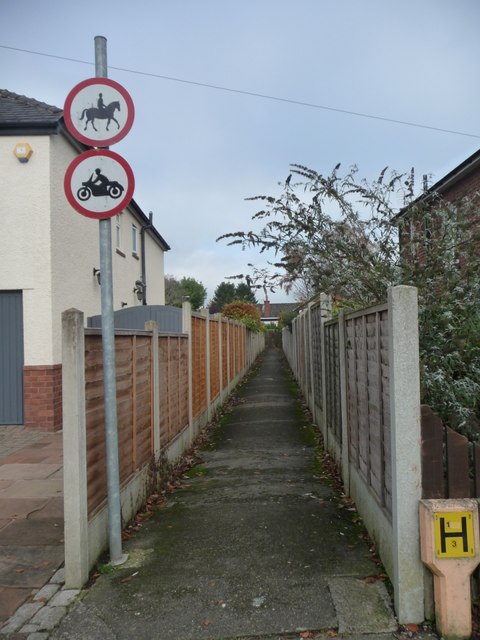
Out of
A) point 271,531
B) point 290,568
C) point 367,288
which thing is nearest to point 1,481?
point 271,531

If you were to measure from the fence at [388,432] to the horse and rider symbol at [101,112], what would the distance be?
2331mm

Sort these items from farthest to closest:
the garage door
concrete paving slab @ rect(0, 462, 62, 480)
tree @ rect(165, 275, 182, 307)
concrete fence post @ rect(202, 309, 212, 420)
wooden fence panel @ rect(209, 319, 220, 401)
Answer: tree @ rect(165, 275, 182, 307), wooden fence panel @ rect(209, 319, 220, 401), concrete fence post @ rect(202, 309, 212, 420), the garage door, concrete paving slab @ rect(0, 462, 62, 480)

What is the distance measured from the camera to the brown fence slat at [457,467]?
9.55ft

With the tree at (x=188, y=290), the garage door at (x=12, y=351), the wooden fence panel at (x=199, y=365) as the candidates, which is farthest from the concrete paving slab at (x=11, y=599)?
the tree at (x=188, y=290)

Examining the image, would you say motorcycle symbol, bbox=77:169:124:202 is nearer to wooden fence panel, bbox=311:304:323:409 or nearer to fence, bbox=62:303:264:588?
fence, bbox=62:303:264:588

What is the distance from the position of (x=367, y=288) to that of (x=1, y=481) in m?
4.62

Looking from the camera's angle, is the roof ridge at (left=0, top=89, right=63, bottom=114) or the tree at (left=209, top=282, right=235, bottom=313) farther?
the tree at (left=209, top=282, right=235, bottom=313)

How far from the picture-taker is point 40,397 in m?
9.07

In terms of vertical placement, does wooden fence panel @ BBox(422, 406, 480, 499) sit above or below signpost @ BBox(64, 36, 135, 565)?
below

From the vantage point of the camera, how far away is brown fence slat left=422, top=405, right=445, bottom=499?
9.73 feet

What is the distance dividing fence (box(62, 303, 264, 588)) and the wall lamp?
732cm

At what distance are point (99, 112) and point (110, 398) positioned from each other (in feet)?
6.70

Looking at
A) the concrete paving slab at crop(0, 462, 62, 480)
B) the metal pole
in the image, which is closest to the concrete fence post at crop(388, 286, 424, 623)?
the metal pole

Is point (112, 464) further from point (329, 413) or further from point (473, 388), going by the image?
point (329, 413)
